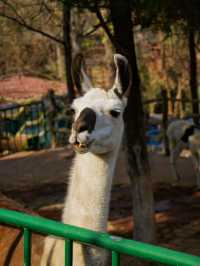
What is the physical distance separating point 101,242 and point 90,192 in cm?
112

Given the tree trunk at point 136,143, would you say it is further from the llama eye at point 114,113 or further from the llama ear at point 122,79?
the llama eye at point 114,113

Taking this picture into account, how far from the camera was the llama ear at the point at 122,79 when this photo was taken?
307 cm

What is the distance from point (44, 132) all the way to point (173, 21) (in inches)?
402

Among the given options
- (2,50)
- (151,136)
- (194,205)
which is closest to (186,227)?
(194,205)

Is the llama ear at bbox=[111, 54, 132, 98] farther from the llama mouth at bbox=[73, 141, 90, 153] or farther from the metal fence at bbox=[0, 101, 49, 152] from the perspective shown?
the metal fence at bbox=[0, 101, 49, 152]

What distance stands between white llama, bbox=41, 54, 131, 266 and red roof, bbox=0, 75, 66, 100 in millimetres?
14117

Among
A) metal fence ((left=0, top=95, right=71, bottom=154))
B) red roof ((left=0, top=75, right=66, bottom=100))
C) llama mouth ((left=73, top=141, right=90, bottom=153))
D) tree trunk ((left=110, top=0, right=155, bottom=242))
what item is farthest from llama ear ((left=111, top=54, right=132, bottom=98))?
red roof ((left=0, top=75, right=66, bottom=100))

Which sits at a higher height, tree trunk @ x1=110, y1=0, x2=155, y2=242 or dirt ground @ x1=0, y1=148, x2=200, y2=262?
tree trunk @ x1=110, y1=0, x2=155, y2=242

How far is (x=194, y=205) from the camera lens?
24.9 ft

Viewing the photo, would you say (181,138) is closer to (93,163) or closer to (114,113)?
(114,113)

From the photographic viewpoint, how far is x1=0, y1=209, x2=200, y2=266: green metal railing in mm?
1581

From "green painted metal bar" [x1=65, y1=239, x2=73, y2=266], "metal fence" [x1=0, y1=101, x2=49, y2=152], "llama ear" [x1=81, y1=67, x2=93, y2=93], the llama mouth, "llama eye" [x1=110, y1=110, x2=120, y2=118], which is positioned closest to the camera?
"green painted metal bar" [x1=65, y1=239, x2=73, y2=266]

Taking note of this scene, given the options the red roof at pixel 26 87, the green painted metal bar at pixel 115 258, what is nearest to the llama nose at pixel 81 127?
the green painted metal bar at pixel 115 258

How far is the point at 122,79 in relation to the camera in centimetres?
314
